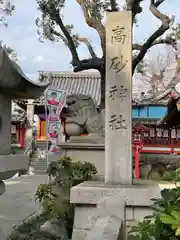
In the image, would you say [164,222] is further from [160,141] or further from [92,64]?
[160,141]

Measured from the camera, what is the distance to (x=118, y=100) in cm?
428

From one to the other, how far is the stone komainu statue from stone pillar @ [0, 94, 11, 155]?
630 centimetres

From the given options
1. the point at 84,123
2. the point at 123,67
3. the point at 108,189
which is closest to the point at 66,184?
the point at 108,189

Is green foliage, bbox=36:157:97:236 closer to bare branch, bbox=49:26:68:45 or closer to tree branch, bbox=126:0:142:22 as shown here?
tree branch, bbox=126:0:142:22

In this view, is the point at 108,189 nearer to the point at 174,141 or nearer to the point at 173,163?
the point at 173,163

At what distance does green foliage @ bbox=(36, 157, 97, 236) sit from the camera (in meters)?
5.02

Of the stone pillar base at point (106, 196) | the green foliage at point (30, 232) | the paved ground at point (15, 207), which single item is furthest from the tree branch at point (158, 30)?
the stone pillar base at point (106, 196)

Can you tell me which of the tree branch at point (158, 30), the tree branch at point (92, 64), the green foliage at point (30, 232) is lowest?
the green foliage at point (30, 232)

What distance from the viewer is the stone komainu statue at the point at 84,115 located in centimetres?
992

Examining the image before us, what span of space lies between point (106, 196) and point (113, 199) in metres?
0.09

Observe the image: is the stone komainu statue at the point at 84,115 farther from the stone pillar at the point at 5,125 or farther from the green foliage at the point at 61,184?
the stone pillar at the point at 5,125

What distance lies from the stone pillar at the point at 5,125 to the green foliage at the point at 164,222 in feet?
5.78

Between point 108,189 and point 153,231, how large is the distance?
1892 millimetres

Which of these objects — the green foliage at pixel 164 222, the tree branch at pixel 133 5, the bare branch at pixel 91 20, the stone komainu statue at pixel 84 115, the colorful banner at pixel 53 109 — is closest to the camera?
the green foliage at pixel 164 222
